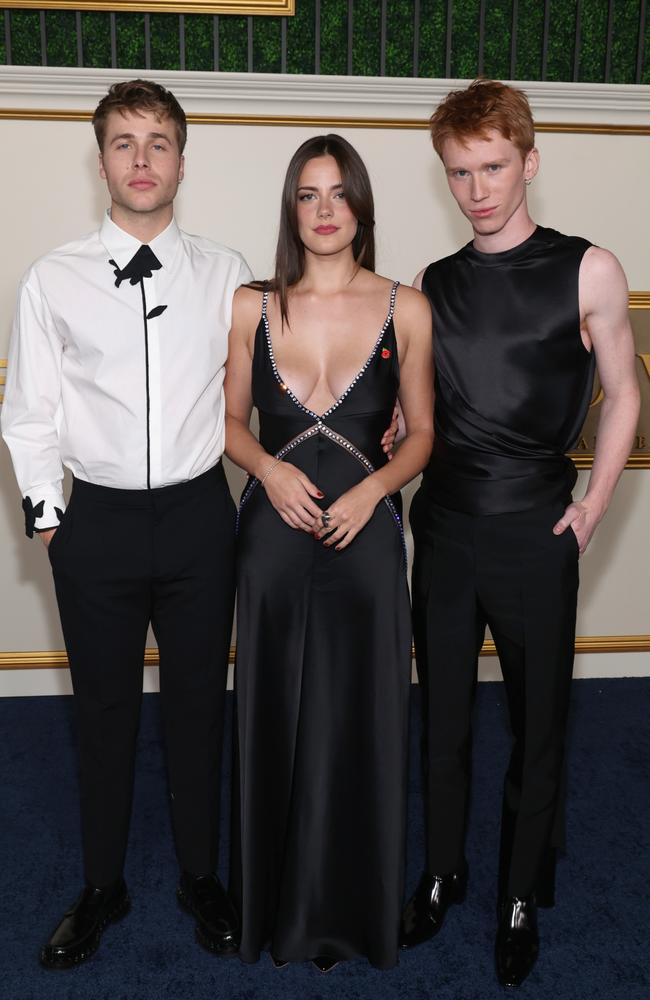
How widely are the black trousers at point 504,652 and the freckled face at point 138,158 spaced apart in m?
0.96

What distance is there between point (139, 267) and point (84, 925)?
5.20 ft

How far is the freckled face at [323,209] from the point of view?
2.14 meters

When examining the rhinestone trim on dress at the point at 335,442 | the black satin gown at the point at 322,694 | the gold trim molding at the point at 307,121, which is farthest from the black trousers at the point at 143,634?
the gold trim molding at the point at 307,121

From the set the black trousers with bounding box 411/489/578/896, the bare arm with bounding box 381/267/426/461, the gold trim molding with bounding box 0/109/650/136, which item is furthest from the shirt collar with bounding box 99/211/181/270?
the gold trim molding with bounding box 0/109/650/136

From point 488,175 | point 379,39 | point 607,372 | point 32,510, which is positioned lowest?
point 32,510

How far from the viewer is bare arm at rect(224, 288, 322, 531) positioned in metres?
2.17

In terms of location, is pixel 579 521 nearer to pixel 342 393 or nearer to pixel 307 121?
pixel 342 393

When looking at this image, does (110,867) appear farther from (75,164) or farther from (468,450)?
(75,164)

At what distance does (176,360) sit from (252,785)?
99 cm

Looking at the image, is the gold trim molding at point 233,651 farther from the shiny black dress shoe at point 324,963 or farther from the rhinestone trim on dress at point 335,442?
the rhinestone trim on dress at point 335,442

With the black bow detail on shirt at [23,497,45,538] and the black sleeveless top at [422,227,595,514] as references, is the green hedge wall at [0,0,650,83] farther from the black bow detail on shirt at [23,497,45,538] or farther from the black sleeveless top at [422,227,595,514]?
the black bow detail on shirt at [23,497,45,538]

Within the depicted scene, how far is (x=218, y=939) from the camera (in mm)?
2434

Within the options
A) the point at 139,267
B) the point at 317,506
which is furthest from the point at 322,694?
the point at 139,267

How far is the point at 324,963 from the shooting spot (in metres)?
2.40
